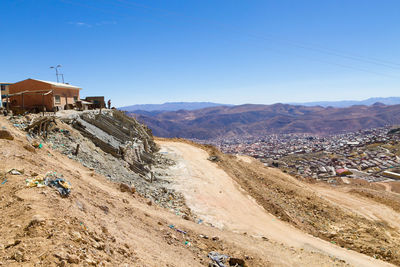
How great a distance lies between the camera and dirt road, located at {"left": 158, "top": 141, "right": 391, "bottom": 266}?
1381 centimetres

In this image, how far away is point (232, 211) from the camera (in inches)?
672

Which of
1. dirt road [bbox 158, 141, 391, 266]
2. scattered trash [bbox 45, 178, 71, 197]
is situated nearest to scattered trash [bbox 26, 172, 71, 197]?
scattered trash [bbox 45, 178, 71, 197]

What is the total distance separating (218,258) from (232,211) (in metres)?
8.63

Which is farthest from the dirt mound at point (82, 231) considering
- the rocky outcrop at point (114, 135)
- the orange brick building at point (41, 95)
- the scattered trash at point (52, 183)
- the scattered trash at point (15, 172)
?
the orange brick building at point (41, 95)

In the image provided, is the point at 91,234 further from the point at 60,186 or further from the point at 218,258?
the point at 218,258

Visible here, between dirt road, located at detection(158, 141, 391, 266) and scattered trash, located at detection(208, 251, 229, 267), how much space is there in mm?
5209

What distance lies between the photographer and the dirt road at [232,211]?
13812mm

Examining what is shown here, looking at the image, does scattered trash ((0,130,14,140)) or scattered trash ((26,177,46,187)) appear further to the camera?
scattered trash ((0,130,14,140))

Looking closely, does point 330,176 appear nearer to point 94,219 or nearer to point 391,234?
point 391,234

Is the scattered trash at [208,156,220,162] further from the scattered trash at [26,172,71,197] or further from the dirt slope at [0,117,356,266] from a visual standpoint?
the scattered trash at [26,172,71,197]

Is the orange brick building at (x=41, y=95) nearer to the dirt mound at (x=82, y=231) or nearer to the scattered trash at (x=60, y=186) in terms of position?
the dirt mound at (x=82, y=231)

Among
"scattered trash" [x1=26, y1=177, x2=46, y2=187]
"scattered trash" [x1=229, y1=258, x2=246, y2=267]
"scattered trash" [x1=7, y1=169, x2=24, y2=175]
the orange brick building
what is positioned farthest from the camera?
the orange brick building

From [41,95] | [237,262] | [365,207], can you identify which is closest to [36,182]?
[237,262]

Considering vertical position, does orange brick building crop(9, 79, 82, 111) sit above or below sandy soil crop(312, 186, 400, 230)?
above
